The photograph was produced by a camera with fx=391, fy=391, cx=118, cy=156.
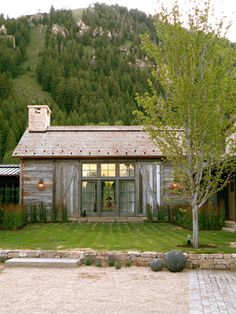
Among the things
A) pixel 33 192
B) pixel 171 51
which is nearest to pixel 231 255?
pixel 171 51

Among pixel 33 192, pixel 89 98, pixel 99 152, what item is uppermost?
pixel 89 98

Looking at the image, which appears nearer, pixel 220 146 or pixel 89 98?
pixel 220 146

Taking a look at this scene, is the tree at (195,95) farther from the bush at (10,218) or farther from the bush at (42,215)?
the bush at (42,215)

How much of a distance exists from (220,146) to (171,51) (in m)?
3.08

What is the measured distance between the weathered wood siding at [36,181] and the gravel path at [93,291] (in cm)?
989

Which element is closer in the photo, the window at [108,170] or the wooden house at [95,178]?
the wooden house at [95,178]

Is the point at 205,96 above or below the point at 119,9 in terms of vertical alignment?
below

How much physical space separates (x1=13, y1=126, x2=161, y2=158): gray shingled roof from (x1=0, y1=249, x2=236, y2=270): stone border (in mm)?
9064

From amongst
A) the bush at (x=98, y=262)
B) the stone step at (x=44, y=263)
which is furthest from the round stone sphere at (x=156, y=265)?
the stone step at (x=44, y=263)

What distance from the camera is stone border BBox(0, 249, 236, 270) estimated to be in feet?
31.3

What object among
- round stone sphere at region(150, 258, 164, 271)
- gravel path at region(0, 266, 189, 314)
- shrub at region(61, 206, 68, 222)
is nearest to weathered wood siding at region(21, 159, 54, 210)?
shrub at region(61, 206, 68, 222)

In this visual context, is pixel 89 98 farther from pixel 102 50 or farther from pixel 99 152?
pixel 99 152

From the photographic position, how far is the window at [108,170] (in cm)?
1961

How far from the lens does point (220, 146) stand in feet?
35.9
